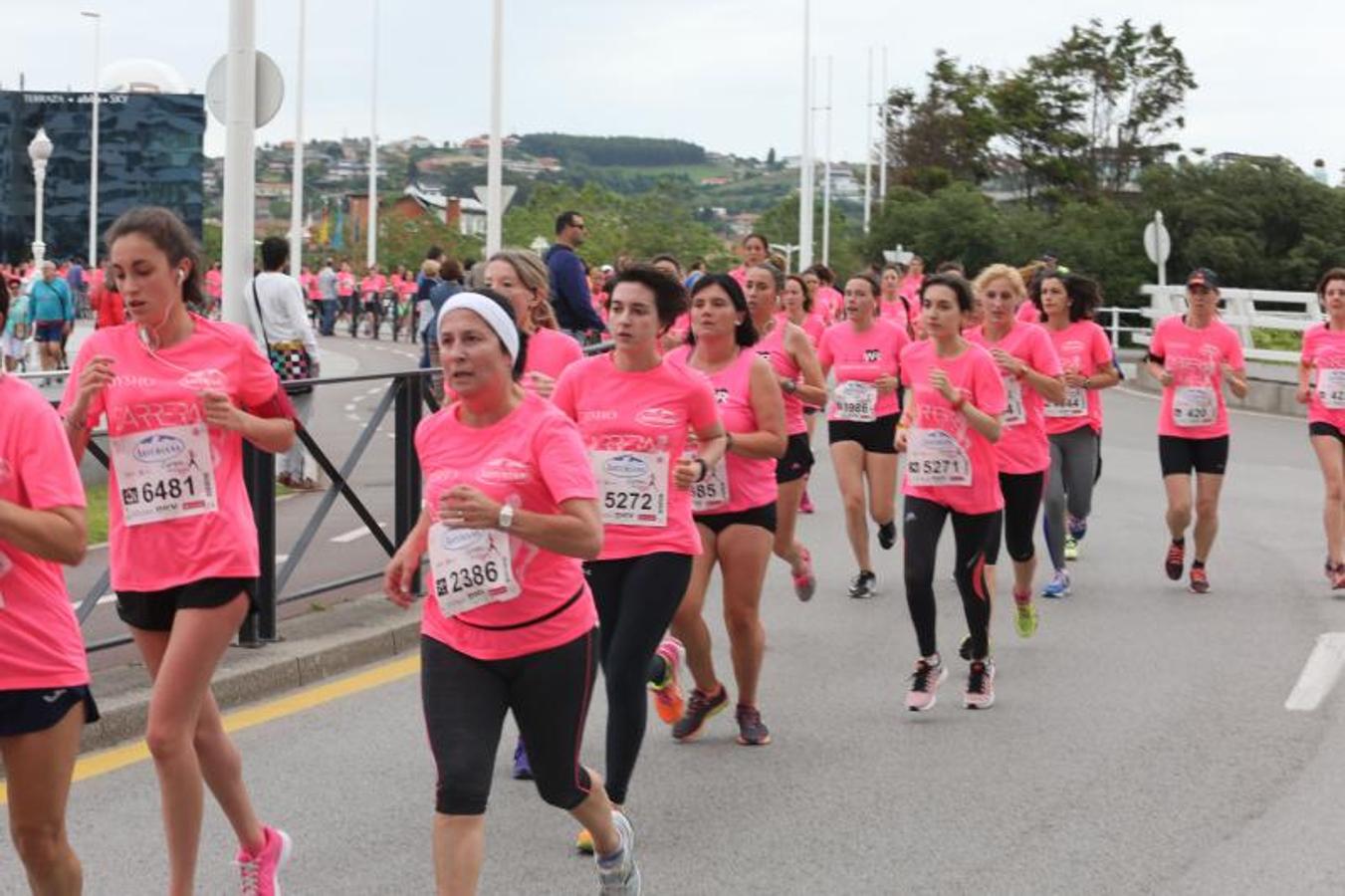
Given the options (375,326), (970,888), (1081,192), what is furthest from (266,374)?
(1081,192)

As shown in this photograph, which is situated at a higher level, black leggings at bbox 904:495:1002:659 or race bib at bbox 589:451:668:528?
race bib at bbox 589:451:668:528

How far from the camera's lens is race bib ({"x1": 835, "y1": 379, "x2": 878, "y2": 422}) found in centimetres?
1284

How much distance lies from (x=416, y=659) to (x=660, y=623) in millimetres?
3501

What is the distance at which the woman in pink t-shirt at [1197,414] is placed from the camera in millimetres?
12805

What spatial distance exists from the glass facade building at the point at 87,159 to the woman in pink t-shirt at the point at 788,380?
87494mm

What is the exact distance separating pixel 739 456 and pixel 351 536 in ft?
11.4

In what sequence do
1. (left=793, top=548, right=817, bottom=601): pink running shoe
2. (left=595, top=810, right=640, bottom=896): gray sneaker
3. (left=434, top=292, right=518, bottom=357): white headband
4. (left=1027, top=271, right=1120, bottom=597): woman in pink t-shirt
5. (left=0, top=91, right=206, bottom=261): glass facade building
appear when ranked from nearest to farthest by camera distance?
(left=434, top=292, right=518, bottom=357): white headband, (left=595, top=810, right=640, bottom=896): gray sneaker, (left=793, top=548, right=817, bottom=601): pink running shoe, (left=1027, top=271, right=1120, bottom=597): woman in pink t-shirt, (left=0, top=91, right=206, bottom=261): glass facade building

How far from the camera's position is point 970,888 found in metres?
6.21

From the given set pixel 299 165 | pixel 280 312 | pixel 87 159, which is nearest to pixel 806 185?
pixel 299 165

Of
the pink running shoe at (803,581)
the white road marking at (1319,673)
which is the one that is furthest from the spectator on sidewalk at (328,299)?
the white road marking at (1319,673)

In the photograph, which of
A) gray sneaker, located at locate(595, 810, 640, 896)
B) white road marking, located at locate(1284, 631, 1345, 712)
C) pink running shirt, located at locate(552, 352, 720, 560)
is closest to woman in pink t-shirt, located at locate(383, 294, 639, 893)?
gray sneaker, located at locate(595, 810, 640, 896)

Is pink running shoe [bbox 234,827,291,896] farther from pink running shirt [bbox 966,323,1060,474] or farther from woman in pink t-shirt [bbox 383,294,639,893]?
pink running shirt [bbox 966,323,1060,474]

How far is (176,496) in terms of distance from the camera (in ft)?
Result: 18.7

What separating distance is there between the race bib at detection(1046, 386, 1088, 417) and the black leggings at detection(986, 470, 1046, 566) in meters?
1.92
